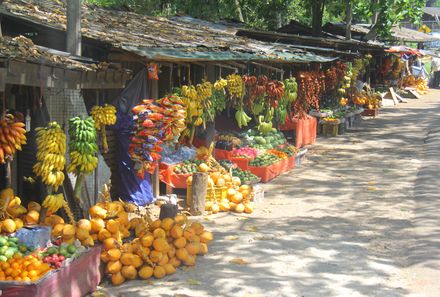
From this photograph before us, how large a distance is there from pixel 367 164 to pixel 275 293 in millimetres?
8317

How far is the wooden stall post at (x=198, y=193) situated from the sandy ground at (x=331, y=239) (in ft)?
0.76

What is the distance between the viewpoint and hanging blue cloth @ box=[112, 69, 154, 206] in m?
9.07

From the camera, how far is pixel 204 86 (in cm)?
1023

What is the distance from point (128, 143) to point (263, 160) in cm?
366

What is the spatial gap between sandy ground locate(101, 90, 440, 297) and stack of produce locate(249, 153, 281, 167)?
40 cm

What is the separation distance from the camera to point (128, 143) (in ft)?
30.5

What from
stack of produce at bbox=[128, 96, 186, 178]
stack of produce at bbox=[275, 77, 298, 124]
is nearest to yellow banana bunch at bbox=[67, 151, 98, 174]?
stack of produce at bbox=[128, 96, 186, 178]

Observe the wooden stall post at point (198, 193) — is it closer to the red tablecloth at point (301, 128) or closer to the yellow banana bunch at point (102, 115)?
the yellow banana bunch at point (102, 115)

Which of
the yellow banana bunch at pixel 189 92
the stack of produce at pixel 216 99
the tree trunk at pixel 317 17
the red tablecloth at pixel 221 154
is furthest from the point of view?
the tree trunk at pixel 317 17

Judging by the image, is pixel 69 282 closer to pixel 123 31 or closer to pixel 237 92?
pixel 123 31

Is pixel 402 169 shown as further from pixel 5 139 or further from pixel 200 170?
pixel 5 139

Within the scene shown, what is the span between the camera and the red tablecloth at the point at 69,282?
5258 mm

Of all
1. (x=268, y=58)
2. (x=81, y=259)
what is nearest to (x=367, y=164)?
(x=268, y=58)

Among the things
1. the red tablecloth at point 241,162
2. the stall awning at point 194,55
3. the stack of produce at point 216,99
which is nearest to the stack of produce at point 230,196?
the stack of produce at point 216,99
